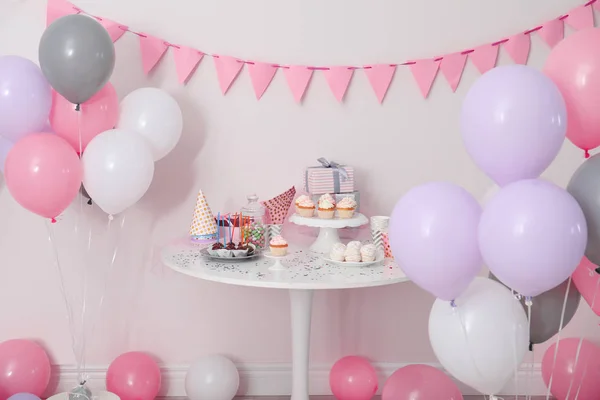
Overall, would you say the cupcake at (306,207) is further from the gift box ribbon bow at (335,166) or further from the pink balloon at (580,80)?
the pink balloon at (580,80)

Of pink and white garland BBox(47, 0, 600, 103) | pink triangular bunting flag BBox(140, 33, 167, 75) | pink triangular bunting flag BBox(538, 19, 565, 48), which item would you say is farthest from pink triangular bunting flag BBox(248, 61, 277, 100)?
pink triangular bunting flag BBox(538, 19, 565, 48)

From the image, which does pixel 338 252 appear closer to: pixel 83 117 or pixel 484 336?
pixel 484 336

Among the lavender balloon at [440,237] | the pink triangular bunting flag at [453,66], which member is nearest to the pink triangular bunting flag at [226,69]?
the pink triangular bunting flag at [453,66]

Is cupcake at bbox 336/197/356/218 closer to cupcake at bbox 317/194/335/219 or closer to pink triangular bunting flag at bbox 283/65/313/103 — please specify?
cupcake at bbox 317/194/335/219

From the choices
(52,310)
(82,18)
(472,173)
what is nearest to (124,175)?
(82,18)

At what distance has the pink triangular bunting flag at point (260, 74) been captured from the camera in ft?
9.64

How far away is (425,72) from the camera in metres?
2.95

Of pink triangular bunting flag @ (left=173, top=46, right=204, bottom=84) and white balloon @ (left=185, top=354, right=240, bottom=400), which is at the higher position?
pink triangular bunting flag @ (left=173, top=46, right=204, bottom=84)

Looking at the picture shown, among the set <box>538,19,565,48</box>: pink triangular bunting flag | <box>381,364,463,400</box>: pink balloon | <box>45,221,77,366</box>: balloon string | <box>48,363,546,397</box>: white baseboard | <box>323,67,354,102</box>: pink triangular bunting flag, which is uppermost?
<box>538,19,565,48</box>: pink triangular bunting flag

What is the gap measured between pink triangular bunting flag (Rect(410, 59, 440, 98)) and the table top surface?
88 cm

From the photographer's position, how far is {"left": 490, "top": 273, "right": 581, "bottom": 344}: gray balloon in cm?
202

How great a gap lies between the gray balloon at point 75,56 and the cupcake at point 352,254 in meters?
1.08

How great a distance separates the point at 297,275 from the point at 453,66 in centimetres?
128

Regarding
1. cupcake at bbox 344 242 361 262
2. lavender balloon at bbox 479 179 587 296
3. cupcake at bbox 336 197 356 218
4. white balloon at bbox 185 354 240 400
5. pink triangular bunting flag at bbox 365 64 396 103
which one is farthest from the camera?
pink triangular bunting flag at bbox 365 64 396 103
